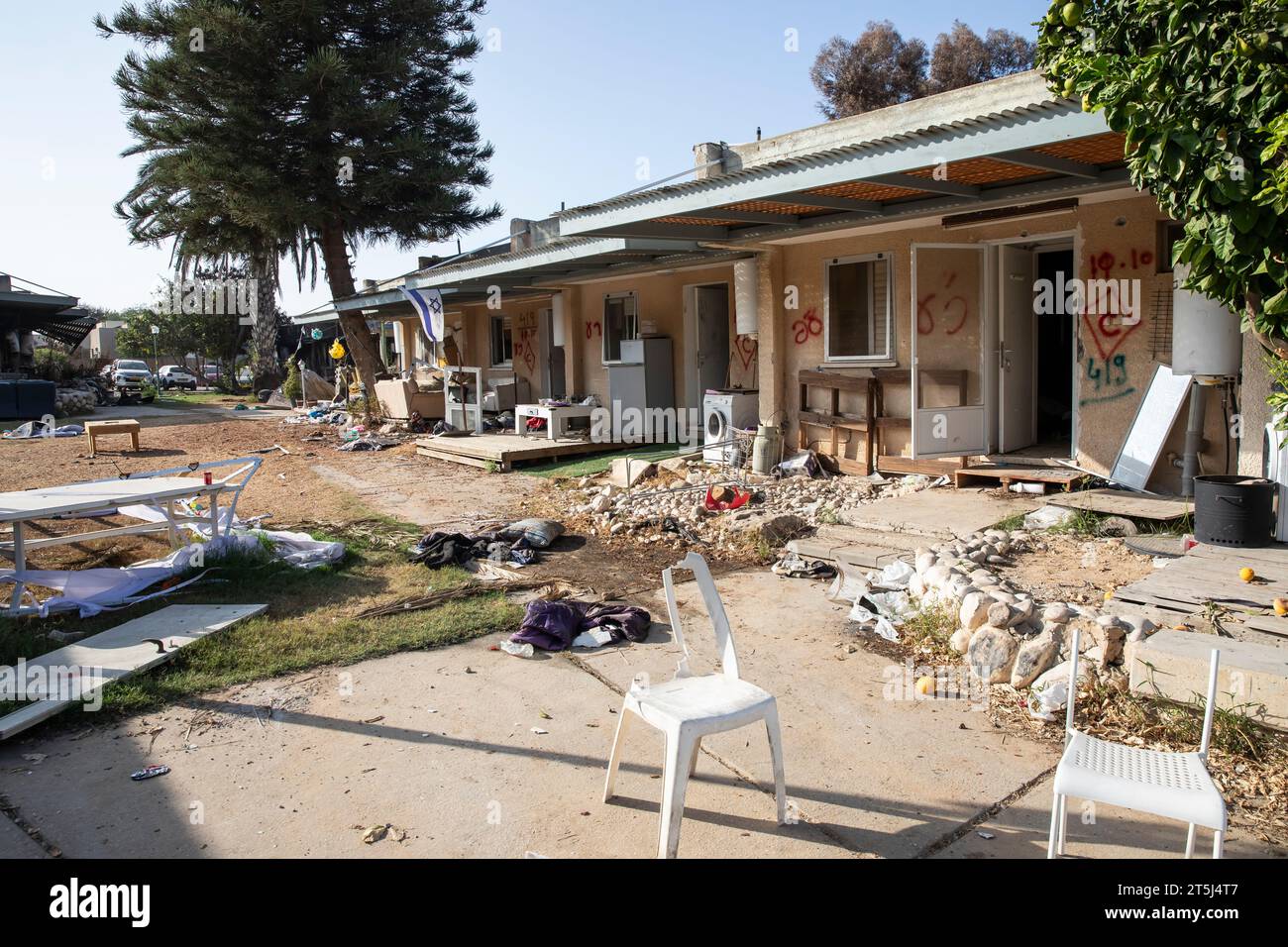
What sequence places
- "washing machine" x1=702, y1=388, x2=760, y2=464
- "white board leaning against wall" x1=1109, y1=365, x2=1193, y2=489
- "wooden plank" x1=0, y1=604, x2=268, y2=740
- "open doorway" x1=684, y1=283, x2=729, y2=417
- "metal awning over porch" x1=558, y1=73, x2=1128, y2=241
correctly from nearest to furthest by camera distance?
"wooden plank" x1=0, y1=604, x2=268, y2=740 < "metal awning over porch" x1=558, y1=73, x2=1128, y2=241 < "white board leaning against wall" x1=1109, y1=365, x2=1193, y2=489 < "washing machine" x1=702, y1=388, x2=760, y2=464 < "open doorway" x1=684, y1=283, x2=729, y2=417

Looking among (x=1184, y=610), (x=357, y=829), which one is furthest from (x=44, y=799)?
(x=1184, y=610)

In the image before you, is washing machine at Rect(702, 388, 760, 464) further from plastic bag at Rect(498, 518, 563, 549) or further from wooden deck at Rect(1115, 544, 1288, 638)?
wooden deck at Rect(1115, 544, 1288, 638)

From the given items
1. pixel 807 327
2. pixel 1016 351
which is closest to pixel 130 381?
pixel 807 327

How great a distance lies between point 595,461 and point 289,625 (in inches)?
288

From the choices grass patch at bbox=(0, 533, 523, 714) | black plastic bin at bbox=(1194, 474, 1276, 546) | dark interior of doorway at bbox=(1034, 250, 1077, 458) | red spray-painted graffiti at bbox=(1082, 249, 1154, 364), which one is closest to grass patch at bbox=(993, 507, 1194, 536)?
black plastic bin at bbox=(1194, 474, 1276, 546)

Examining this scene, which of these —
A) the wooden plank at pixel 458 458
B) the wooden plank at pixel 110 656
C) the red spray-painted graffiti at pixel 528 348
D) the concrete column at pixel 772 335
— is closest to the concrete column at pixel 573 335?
the red spray-painted graffiti at pixel 528 348

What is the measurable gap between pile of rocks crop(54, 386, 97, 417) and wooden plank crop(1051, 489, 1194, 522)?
2553cm

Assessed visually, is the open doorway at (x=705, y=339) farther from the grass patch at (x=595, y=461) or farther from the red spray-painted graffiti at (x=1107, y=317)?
the red spray-painted graffiti at (x=1107, y=317)

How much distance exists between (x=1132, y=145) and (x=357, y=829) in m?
4.35

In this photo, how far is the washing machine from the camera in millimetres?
11273

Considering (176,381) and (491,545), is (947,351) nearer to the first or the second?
(491,545)

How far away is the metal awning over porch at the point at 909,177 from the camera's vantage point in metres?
6.15

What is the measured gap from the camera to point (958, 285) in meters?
9.06
